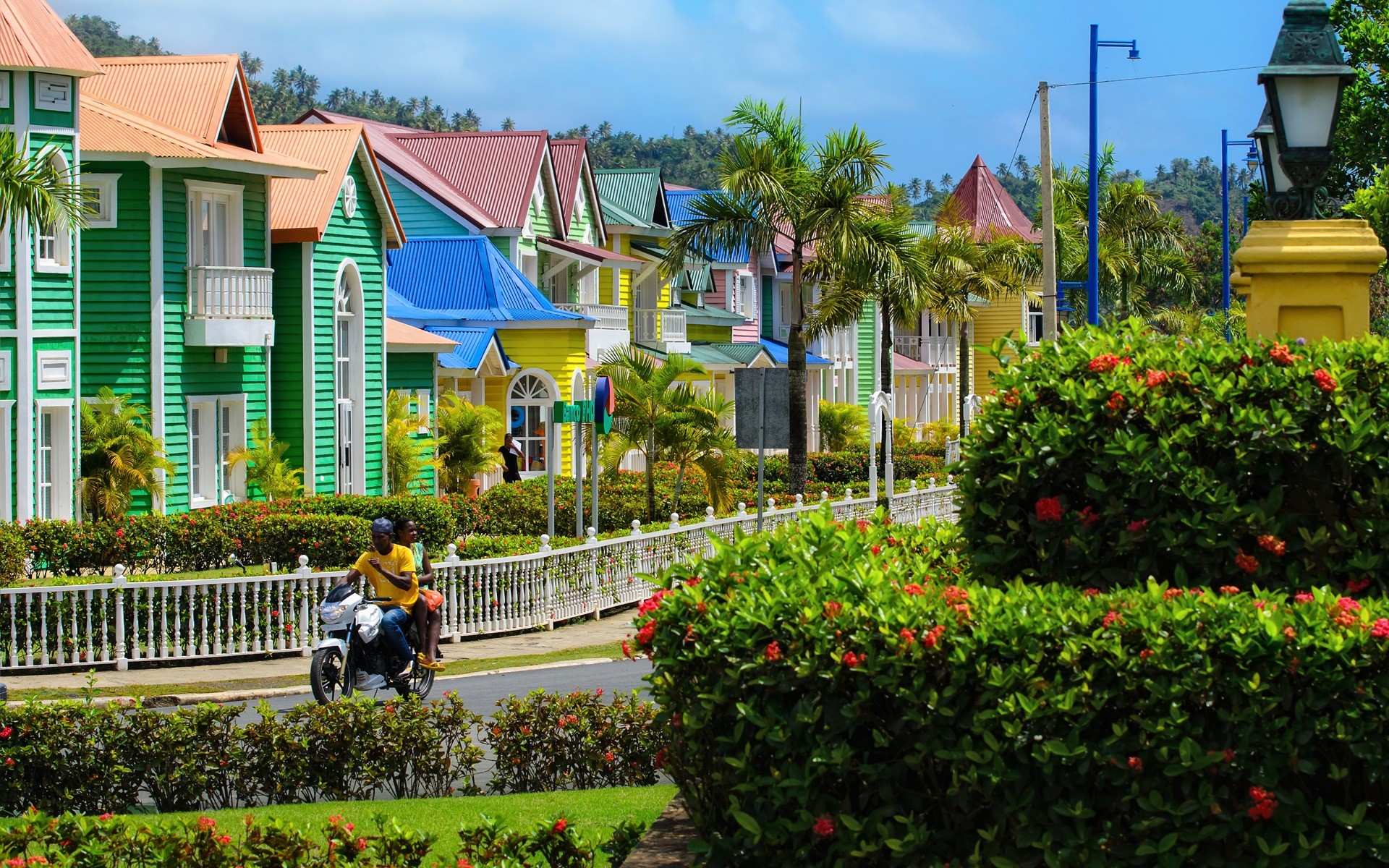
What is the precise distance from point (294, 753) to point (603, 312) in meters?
33.7

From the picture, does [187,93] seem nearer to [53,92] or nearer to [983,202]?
[53,92]

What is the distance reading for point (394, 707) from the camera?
10297 millimetres

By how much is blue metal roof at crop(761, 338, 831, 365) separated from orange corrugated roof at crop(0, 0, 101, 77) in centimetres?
3639

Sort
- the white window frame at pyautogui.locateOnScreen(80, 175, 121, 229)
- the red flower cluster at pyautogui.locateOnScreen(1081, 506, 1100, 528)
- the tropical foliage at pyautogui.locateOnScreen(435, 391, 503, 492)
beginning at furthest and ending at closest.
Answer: the tropical foliage at pyautogui.locateOnScreen(435, 391, 503, 492) < the white window frame at pyautogui.locateOnScreen(80, 175, 121, 229) < the red flower cluster at pyautogui.locateOnScreen(1081, 506, 1100, 528)

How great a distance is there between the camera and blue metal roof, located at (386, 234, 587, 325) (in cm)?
3816

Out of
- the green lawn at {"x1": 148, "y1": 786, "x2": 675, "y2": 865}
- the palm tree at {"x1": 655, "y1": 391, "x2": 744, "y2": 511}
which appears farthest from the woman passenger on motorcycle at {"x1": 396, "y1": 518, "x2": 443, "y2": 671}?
the palm tree at {"x1": 655, "y1": 391, "x2": 744, "y2": 511}

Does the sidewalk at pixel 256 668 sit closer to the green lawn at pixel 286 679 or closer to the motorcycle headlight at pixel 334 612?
the green lawn at pixel 286 679

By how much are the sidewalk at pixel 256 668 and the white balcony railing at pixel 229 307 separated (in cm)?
920

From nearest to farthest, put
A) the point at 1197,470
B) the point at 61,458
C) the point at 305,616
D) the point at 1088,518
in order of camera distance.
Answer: the point at 1197,470 < the point at 1088,518 < the point at 305,616 < the point at 61,458

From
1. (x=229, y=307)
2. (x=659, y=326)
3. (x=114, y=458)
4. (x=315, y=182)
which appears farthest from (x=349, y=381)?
(x=659, y=326)

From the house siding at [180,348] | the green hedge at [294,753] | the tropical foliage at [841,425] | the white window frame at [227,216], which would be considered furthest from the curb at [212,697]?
the tropical foliage at [841,425]

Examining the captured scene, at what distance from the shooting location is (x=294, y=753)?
32.2 feet

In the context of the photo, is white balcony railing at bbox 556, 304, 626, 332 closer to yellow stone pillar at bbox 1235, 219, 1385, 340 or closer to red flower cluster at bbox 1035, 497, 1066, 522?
yellow stone pillar at bbox 1235, 219, 1385, 340

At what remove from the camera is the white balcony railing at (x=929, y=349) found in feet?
232
